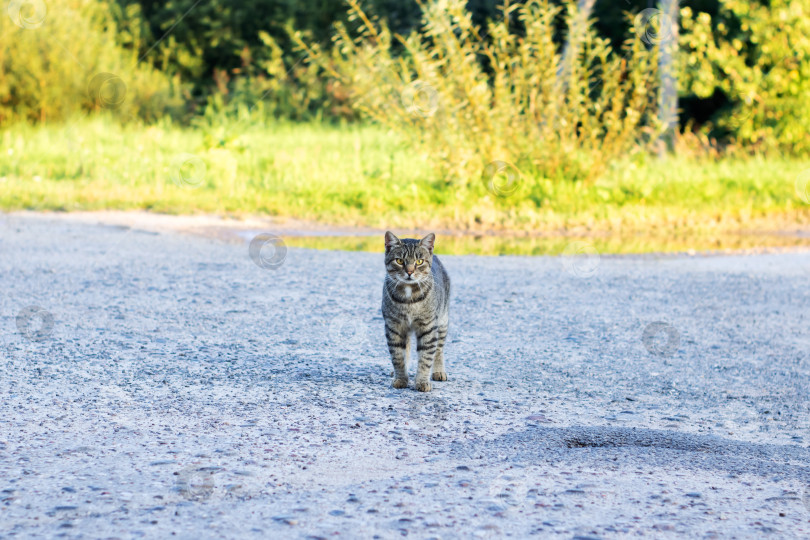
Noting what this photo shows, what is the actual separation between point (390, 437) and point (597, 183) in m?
9.23

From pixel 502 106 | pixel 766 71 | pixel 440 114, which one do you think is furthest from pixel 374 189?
pixel 766 71

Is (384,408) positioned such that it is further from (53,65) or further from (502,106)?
(53,65)

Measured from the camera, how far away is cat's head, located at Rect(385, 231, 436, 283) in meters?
4.82

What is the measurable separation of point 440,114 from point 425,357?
25.2ft

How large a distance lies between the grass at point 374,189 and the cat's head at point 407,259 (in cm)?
593

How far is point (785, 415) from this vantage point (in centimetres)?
475

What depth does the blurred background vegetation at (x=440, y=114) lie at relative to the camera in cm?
1197

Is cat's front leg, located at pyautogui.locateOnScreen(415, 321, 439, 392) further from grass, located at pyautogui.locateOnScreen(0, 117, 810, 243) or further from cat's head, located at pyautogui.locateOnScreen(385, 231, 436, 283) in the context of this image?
grass, located at pyautogui.locateOnScreen(0, 117, 810, 243)

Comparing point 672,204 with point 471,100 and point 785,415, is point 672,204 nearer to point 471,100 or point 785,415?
point 471,100

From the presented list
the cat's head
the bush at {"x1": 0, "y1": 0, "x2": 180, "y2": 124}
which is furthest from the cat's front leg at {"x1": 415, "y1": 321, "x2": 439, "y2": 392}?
the bush at {"x1": 0, "y1": 0, "x2": 180, "y2": 124}

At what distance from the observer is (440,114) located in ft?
40.0

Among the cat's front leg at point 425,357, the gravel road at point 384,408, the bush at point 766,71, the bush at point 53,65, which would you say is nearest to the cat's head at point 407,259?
the cat's front leg at point 425,357

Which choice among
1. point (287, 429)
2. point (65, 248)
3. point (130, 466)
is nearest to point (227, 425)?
point (287, 429)

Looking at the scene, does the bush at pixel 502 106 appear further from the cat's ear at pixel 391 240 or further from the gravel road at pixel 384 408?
the cat's ear at pixel 391 240
